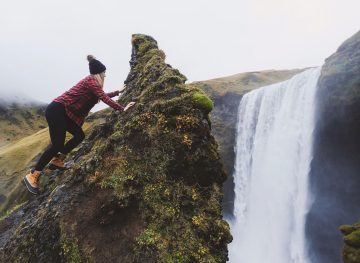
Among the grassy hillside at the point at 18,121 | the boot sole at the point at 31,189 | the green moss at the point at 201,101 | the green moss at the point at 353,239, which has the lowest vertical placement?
the grassy hillside at the point at 18,121

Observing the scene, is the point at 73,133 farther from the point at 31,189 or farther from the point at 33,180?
the point at 31,189

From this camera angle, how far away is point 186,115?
8.81 m

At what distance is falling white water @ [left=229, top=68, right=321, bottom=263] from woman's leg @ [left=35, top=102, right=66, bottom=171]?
3223cm

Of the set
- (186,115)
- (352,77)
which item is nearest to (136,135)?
(186,115)

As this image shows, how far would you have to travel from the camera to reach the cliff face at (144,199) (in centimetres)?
728

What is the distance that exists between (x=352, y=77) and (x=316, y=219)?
14.6 m

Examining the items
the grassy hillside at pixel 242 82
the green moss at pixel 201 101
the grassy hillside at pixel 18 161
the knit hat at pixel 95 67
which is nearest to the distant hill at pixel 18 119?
the grassy hillside at pixel 18 161

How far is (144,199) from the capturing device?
25.6 feet

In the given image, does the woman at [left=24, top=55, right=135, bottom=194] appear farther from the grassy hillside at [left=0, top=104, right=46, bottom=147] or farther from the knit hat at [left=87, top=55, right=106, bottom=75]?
the grassy hillside at [left=0, top=104, right=46, bottom=147]

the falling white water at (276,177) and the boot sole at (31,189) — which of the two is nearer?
the boot sole at (31,189)

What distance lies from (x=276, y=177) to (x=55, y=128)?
3748 centimetres

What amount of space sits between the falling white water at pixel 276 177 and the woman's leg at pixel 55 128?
32.2 meters

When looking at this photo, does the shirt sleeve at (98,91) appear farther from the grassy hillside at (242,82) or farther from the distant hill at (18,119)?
the distant hill at (18,119)

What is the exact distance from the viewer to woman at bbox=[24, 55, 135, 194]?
9.23 metres
